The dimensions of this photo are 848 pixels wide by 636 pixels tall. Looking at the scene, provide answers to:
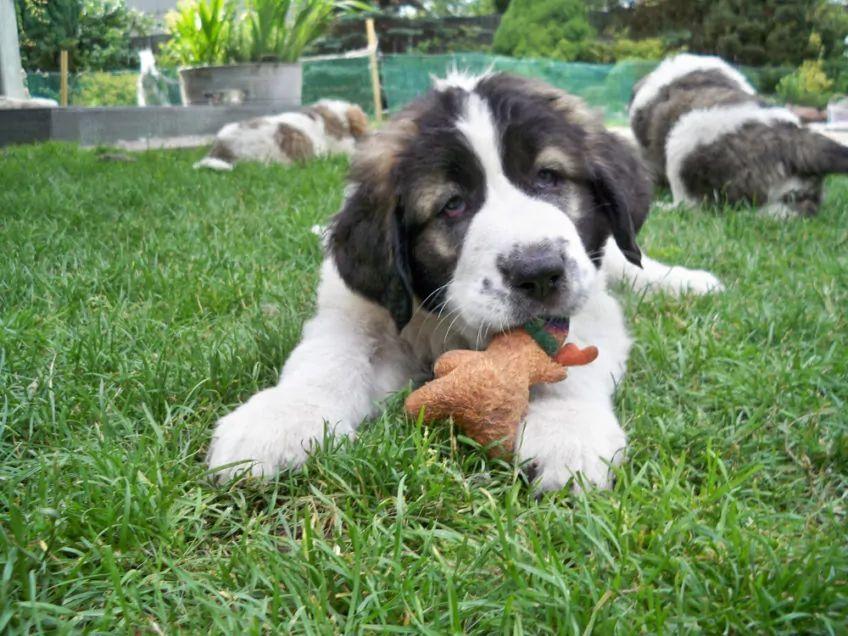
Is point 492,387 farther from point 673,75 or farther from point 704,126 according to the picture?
point 673,75

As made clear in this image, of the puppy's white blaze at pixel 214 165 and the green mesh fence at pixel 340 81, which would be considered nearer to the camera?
the puppy's white blaze at pixel 214 165

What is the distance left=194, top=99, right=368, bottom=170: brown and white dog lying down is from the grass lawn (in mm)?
5352

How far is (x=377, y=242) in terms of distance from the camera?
238 centimetres

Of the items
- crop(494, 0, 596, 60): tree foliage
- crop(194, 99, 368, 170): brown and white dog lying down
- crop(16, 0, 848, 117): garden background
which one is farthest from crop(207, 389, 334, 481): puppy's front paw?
crop(494, 0, 596, 60): tree foliage

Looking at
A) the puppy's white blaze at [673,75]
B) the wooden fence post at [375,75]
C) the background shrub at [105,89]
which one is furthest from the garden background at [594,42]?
the background shrub at [105,89]

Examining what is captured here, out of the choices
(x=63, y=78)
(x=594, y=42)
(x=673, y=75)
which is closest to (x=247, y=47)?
(x=63, y=78)

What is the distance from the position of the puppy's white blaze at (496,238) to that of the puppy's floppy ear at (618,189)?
0.30 metres

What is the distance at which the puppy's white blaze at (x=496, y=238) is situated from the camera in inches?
83.5

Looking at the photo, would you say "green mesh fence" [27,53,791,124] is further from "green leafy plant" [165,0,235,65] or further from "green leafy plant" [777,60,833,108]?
"green leafy plant" [777,60,833,108]

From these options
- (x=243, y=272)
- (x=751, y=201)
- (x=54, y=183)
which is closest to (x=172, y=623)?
(x=243, y=272)

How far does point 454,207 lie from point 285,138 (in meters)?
7.16

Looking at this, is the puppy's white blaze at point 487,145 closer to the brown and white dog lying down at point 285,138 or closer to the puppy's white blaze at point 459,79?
the puppy's white blaze at point 459,79

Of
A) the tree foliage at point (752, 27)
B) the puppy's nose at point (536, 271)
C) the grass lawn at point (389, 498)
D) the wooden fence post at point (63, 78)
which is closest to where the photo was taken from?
the grass lawn at point (389, 498)

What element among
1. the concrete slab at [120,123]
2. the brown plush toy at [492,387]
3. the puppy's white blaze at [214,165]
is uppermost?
the concrete slab at [120,123]
